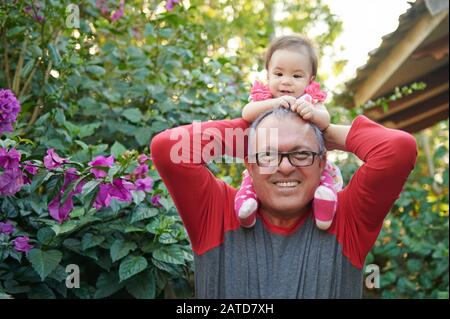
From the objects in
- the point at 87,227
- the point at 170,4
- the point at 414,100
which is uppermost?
the point at 170,4

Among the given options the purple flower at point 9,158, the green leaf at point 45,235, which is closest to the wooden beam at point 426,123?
the green leaf at point 45,235

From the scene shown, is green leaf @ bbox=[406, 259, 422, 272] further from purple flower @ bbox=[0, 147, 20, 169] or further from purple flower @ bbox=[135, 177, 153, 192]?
purple flower @ bbox=[0, 147, 20, 169]

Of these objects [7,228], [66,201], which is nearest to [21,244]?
[7,228]

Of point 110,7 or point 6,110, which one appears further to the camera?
point 110,7

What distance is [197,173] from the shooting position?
212 centimetres

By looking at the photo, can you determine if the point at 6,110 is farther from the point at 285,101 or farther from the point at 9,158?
Answer: the point at 285,101

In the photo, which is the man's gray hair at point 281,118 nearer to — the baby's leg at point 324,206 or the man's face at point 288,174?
the man's face at point 288,174

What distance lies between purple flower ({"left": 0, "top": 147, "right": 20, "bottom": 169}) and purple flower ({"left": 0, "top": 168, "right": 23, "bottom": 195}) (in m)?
0.02

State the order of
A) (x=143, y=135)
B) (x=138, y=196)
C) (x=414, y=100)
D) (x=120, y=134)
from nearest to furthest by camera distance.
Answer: (x=138, y=196) → (x=143, y=135) → (x=120, y=134) → (x=414, y=100)

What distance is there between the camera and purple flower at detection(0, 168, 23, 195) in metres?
2.29

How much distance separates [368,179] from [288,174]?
0.78ft

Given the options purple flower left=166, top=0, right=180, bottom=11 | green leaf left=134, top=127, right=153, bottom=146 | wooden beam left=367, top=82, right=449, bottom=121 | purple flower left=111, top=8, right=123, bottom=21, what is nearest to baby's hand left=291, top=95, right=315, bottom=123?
green leaf left=134, top=127, right=153, bottom=146
